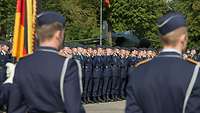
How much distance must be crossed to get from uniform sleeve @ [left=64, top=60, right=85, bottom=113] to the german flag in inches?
158

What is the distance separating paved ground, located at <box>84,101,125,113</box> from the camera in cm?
1390

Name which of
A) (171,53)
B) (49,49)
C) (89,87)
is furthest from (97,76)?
(171,53)

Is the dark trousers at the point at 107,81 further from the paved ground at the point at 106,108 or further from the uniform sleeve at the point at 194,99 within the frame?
the uniform sleeve at the point at 194,99

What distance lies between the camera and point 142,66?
427 centimetres

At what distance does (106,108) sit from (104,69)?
5.30 feet

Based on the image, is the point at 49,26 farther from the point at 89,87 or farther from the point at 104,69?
the point at 104,69

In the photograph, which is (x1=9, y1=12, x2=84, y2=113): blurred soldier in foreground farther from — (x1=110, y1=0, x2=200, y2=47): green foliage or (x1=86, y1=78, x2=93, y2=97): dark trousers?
(x1=110, y1=0, x2=200, y2=47): green foliage

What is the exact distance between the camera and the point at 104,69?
15.9 meters

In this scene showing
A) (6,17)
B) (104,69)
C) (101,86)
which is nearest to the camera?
(104,69)

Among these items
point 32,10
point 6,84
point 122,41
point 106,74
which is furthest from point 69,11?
point 6,84

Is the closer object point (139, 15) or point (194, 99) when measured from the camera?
point (194, 99)

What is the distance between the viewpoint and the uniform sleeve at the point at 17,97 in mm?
4590

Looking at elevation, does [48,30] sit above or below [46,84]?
above

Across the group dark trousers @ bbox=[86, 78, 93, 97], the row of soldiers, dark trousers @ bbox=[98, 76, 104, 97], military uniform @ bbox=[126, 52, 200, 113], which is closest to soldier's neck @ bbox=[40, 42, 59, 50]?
military uniform @ bbox=[126, 52, 200, 113]
